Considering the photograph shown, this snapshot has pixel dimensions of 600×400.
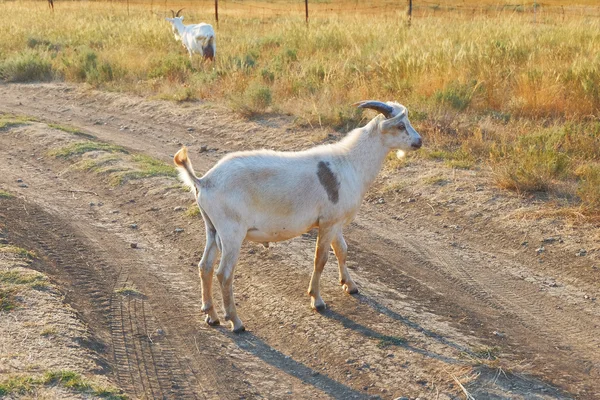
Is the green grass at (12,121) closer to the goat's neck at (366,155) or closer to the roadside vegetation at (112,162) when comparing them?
the roadside vegetation at (112,162)

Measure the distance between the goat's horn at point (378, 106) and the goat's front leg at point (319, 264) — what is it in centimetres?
121

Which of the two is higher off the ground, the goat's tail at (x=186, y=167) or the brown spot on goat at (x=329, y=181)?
the goat's tail at (x=186, y=167)

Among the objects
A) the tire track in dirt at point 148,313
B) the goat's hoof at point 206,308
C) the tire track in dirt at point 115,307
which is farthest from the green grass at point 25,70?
the goat's hoof at point 206,308

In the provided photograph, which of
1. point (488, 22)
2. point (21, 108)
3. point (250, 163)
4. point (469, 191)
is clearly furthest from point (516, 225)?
point (488, 22)

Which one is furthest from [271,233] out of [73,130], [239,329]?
[73,130]

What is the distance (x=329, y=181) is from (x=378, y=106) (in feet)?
3.00

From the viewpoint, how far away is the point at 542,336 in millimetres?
6367

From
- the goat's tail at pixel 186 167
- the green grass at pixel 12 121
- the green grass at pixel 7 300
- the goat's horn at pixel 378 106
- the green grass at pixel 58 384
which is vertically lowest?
the green grass at pixel 12 121

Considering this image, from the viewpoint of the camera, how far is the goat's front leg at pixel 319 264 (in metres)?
6.85

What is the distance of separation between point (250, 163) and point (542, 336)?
9.35ft

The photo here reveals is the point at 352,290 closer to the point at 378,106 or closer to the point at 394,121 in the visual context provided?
the point at 394,121

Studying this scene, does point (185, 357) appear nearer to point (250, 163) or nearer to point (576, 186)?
point (250, 163)

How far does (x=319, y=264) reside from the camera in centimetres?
690

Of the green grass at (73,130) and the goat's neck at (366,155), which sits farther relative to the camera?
the green grass at (73,130)
